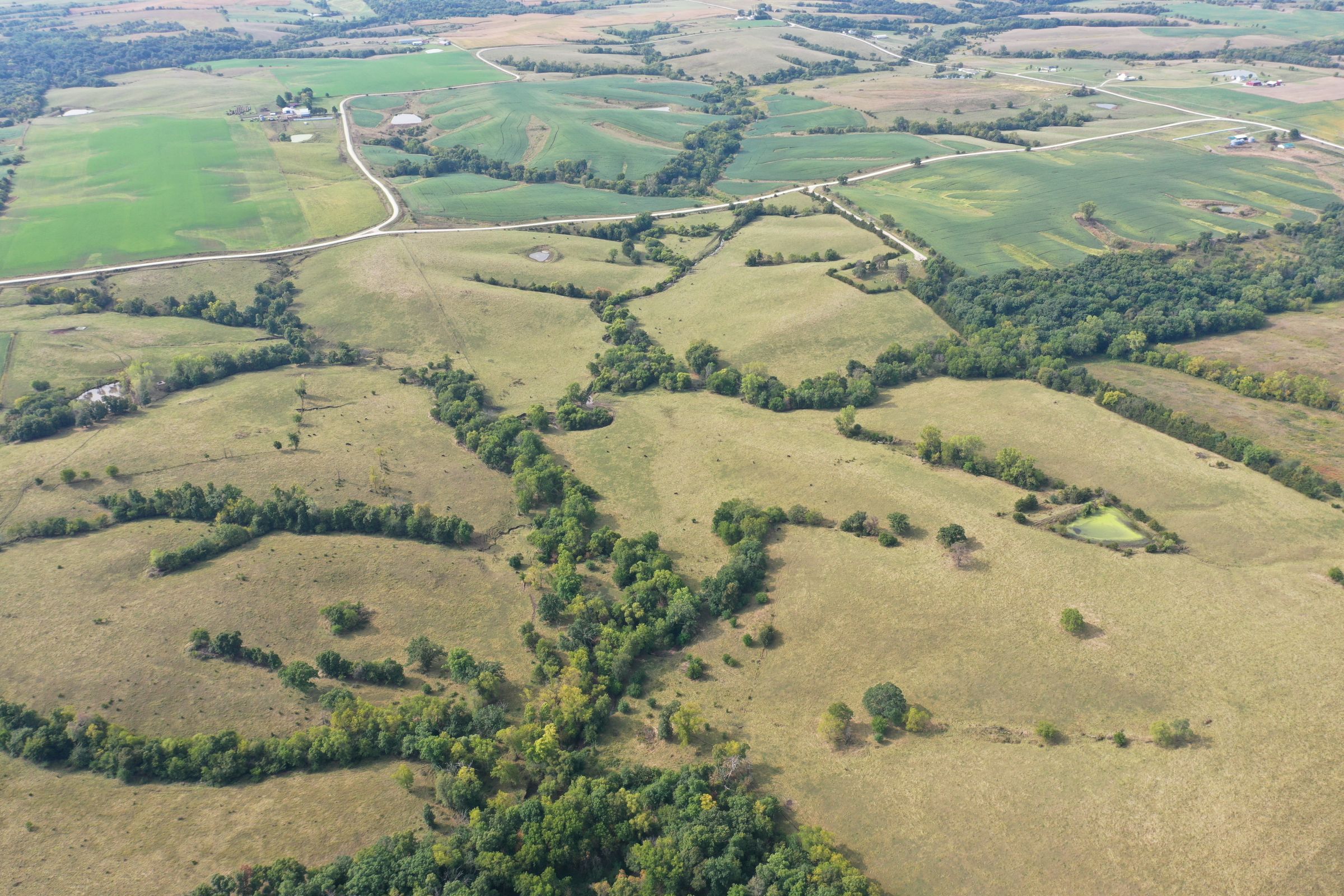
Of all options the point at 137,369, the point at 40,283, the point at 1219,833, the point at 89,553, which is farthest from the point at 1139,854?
the point at 40,283

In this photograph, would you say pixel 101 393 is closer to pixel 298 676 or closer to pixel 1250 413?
pixel 298 676

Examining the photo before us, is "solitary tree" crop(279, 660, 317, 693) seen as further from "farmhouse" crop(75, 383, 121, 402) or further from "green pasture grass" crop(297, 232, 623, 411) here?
"farmhouse" crop(75, 383, 121, 402)

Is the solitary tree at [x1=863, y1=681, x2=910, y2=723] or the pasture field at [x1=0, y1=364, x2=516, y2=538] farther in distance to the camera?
the pasture field at [x1=0, y1=364, x2=516, y2=538]

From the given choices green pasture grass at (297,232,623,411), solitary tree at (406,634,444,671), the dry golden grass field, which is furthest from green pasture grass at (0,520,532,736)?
green pasture grass at (297,232,623,411)

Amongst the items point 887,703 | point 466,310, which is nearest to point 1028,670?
point 887,703

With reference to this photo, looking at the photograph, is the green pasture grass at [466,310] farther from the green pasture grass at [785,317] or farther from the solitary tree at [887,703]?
the solitary tree at [887,703]

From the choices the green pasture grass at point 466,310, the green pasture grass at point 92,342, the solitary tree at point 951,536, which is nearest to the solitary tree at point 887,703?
the solitary tree at point 951,536
